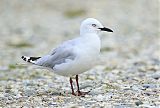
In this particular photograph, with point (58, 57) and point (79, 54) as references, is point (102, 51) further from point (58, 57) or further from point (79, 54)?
point (79, 54)

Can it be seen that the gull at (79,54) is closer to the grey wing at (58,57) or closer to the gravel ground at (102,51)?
the grey wing at (58,57)

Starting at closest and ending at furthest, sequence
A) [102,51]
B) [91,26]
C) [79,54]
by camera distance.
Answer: [79,54] < [91,26] < [102,51]

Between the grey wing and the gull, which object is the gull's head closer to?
the gull

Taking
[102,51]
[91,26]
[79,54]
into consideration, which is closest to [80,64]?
[79,54]

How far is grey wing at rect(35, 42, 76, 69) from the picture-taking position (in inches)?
350

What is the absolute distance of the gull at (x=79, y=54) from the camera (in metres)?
8.73

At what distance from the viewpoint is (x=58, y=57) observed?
9.16 metres

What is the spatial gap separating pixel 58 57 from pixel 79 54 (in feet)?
1.92

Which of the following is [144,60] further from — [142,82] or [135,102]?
[135,102]

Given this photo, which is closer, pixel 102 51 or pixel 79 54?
pixel 79 54

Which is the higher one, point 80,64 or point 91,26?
point 91,26

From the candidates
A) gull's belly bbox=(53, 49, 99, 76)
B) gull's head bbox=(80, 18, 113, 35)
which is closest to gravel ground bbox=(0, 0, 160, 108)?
gull's belly bbox=(53, 49, 99, 76)

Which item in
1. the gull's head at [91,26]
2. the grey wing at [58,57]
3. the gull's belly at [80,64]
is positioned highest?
the gull's head at [91,26]

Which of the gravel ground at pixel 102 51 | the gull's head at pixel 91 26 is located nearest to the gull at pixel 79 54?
the gull's head at pixel 91 26
